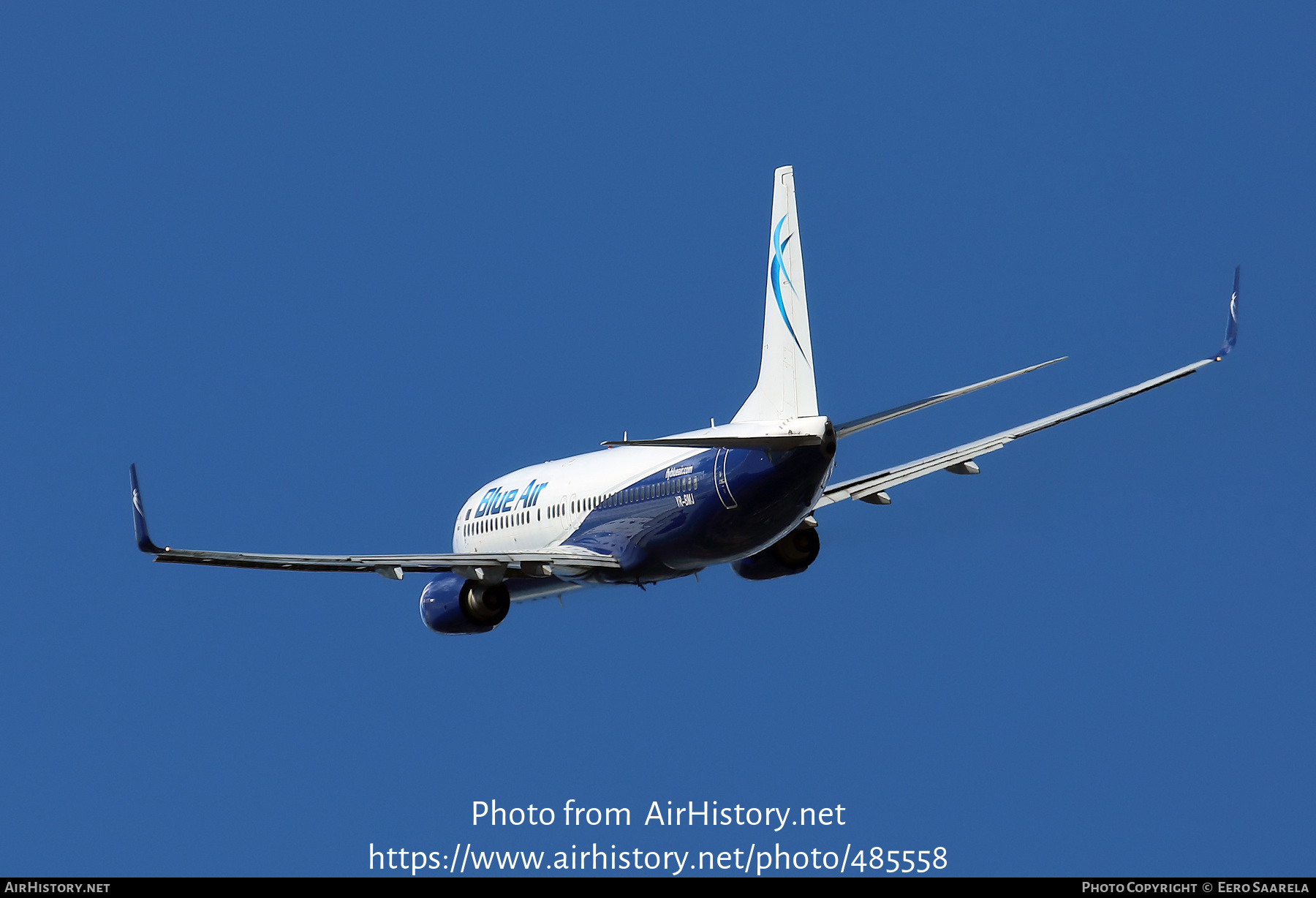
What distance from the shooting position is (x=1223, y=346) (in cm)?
3700

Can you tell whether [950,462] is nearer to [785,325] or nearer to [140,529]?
[785,325]

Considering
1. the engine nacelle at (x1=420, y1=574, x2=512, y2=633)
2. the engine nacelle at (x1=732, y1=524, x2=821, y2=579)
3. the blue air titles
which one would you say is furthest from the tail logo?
the blue air titles

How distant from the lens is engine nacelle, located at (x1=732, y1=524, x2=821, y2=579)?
135 ft

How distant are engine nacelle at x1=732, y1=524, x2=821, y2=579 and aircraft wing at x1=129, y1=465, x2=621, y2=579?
4.03m

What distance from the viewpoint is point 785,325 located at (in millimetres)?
35188

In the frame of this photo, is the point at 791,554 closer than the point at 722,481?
No

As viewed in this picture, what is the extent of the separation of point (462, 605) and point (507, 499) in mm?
5255

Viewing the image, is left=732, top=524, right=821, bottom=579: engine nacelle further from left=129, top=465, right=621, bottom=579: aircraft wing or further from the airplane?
left=129, top=465, right=621, bottom=579: aircraft wing

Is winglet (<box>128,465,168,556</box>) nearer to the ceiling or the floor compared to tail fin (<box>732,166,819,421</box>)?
nearer to the floor

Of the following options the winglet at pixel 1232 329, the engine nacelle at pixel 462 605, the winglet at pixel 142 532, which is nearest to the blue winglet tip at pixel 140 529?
the winglet at pixel 142 532

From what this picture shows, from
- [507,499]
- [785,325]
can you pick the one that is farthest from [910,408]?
[507,499]

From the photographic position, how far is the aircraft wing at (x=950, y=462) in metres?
38.5
